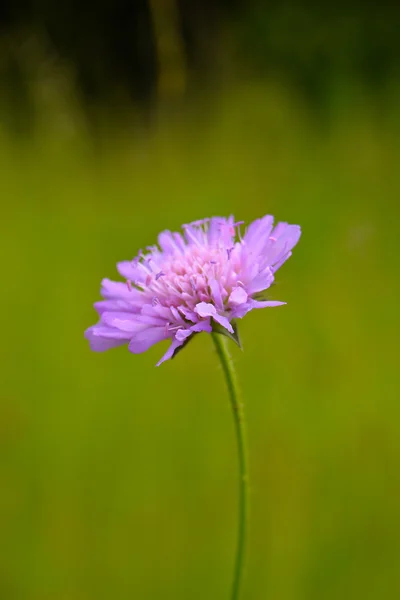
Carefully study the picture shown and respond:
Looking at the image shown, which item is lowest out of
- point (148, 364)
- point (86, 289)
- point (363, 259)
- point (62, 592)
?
point (62, 592)

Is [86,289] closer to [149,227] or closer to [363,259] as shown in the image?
[149,227]

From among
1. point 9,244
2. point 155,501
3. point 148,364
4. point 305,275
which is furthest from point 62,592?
point 9,244

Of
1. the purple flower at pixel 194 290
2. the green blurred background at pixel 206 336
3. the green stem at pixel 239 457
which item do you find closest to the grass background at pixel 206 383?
the green blurred background at pixel 206 336

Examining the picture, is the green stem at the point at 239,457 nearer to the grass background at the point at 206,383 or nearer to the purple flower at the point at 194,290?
the purple flower at the point at 194,290

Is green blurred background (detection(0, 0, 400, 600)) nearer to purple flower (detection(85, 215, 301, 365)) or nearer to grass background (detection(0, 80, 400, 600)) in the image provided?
grass background (detection(0, 80, 400, 600))

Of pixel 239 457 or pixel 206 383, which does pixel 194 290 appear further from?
pixel 206 383

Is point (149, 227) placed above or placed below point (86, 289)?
above

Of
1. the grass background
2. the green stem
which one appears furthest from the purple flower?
the grass background

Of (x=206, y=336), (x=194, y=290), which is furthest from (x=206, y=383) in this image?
(x=194, y=290)
